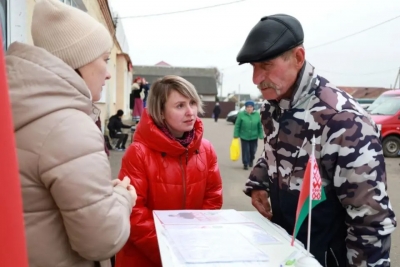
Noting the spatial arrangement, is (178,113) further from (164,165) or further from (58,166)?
(58,166)

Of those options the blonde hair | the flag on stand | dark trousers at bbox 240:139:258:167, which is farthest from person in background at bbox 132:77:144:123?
the flag on stand

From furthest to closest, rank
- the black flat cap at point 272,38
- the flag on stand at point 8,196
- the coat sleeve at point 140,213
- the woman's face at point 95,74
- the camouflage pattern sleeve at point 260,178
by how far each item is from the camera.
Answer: the camouflage pattern sleeve at point 260,178, the coat sleeve at point 140,213, the black flat cap at point 272,38, the woman's face at point 95,74, the flag on stand at point 8,196

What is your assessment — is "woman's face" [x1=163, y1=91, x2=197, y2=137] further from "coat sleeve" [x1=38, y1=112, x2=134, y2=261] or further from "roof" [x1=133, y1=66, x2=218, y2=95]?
"roof" [x1=133, y1=66, x2=218, y2=95]

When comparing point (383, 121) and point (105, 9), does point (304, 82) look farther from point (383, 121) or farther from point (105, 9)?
point (383, 121)

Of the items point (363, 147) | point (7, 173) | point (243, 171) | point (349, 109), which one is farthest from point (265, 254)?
point (243, 171)

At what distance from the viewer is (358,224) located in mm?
1414

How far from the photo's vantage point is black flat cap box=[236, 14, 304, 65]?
5.00 ft

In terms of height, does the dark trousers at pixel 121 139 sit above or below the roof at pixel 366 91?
above

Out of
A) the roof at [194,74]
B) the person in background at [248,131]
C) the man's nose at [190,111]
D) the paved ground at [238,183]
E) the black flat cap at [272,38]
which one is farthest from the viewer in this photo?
the roof at [194,74]

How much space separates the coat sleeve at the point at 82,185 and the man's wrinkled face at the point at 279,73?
814 millimetres

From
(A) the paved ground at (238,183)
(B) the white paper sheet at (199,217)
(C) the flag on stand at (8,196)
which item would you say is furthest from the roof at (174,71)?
(C) the flag on stand at (8,196)

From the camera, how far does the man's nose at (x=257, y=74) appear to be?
1.64 m

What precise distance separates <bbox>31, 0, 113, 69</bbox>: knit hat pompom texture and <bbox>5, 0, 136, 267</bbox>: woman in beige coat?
0.17 m

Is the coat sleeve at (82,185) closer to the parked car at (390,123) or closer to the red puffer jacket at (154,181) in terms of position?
the red puffer jacket at (154,181)
